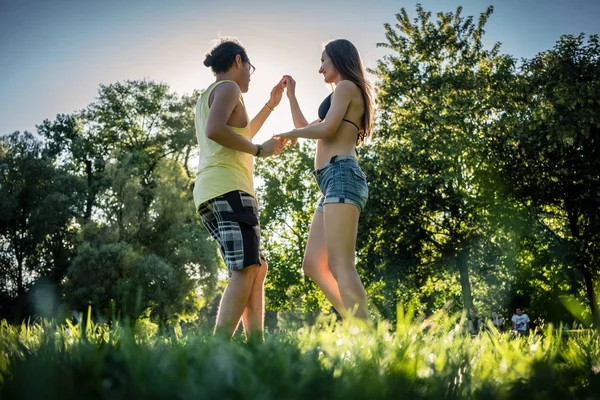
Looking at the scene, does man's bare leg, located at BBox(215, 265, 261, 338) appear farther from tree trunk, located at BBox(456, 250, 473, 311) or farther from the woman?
tree trunk, located at BBox(456, 250, 473, 311)

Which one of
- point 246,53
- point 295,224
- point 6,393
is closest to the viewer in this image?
point 6,393

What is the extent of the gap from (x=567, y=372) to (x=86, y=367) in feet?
4.82

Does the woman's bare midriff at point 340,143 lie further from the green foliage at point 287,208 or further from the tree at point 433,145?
the green foliage at point 287,208

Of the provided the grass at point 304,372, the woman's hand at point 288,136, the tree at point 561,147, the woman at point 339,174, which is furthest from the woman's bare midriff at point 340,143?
the tree at point 561,147

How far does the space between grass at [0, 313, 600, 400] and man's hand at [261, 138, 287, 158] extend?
242 centimetres

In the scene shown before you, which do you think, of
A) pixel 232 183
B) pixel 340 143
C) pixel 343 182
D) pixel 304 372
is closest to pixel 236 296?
pixel 232 183

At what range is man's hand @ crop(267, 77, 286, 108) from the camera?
5148 millimetres

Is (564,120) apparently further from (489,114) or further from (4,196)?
(4,196)

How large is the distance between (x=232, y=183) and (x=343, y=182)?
882 millimetres

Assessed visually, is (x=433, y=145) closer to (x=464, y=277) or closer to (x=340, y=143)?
(x=464, y=277)

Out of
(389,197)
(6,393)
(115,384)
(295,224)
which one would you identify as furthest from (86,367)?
(295,224)

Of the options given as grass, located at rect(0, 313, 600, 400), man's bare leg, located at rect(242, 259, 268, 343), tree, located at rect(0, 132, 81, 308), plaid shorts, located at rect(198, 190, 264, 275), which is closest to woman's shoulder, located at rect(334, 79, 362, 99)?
plaid shorts, located at rect(198, 190, 264, 275)

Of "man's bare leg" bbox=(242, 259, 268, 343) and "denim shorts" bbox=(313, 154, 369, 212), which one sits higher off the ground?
"denim shorts" bbox=(313, 154, 369, 212)

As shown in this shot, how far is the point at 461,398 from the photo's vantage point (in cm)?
134
